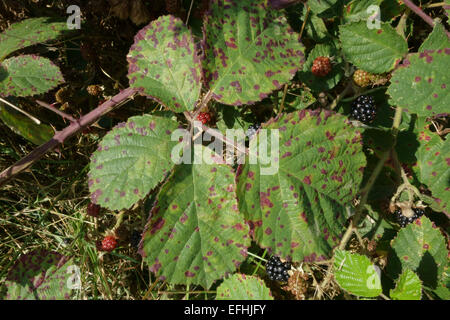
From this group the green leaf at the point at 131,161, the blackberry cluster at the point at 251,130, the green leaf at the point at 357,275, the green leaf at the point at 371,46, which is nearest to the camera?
the green leaf at the point at 131,161

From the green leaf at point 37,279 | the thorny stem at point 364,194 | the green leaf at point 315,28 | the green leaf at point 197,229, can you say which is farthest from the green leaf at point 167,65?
the green leaf at point 37,279

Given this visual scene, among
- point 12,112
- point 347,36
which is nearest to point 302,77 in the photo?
point 347,36

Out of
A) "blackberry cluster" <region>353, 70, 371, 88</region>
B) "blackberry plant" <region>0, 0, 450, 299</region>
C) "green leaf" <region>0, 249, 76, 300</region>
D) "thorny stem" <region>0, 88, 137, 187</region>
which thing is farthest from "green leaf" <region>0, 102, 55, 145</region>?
"blackberry cluster" <region>353, 70, 371, 88</region>

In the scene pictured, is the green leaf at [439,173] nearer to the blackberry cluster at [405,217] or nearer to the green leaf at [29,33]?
the blackberry cluster at [405,217]

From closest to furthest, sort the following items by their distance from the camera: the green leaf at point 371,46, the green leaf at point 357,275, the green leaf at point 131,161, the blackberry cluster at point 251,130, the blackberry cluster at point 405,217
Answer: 1. the green leaf at point 131,161
2. the green leaf at point 357,275
3. the green leaf at point 371,46
4. the blackberry cluster at point 405,217
5. the blackberry cluster at point 251,130

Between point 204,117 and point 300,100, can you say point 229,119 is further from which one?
point 300,100

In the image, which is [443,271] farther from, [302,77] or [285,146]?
[302,77]
